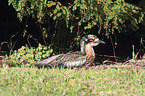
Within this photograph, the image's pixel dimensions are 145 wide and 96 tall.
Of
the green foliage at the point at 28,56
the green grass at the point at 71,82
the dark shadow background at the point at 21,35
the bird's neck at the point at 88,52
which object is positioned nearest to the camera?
the green grass at the point at 71,82

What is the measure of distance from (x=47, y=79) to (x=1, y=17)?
290 inches

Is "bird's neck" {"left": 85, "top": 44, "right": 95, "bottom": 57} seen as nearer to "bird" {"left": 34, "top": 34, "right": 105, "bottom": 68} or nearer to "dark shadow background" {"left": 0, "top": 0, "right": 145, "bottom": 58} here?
"bird" {"left": 34, "top": 34, "right": 105, "bottom": 68}

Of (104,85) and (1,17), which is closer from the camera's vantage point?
(104,85)

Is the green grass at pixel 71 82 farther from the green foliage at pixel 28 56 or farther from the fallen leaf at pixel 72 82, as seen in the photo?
the green foliage at pixel 28 56

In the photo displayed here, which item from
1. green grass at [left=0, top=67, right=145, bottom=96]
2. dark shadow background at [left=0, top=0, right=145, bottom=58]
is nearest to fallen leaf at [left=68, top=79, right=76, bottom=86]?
green grass at [left=0, top=67, right=145, bottom=96]

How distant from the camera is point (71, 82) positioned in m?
5.56

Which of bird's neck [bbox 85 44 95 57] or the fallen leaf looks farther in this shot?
bird's neck [bbox 85 44 95 57]

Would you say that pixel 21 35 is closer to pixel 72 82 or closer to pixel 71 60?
pixel 71 60

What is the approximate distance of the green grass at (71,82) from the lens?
17.1ft

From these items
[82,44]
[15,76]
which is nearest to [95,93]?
[15,76]

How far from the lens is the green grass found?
5199mm

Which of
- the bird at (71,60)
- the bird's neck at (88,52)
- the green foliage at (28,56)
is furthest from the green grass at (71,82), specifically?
the green foliage at (28,56)

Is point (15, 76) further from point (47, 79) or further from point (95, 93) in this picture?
point (95, 93)

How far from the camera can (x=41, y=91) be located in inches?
205
